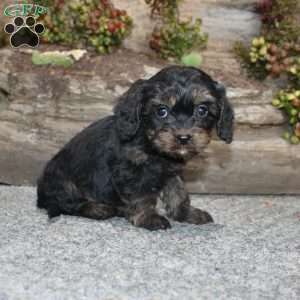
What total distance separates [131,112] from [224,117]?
90 centimetres

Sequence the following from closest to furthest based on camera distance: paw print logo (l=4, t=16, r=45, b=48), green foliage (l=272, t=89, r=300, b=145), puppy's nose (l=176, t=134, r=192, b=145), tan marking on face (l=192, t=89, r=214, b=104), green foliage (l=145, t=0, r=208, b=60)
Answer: puppy's nose (l=176, t=134, r=192, b=145) < tan marking on face (l=192, t=89, r=214, b=104) < green foliage (l=272, t=89, r=300, b=145) < green foliage (l=145, t=0, r=208, b=60) < paw print logo (l=4, t=16, r=45, b=48)

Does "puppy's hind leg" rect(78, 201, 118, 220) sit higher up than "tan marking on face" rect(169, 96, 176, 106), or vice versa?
"tan marking on face" rect(169, 96, 176, 106)

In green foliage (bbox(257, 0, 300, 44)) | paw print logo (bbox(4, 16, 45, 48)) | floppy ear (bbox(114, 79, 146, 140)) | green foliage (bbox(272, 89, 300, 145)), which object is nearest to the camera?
floppy ear (bbox(114, 79, 146, 140))

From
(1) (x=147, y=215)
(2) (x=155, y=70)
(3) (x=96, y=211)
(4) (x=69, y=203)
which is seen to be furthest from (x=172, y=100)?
(2) (x=155, y=70)

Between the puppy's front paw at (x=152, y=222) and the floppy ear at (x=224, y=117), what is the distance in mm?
975

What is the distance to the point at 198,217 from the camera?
6.42 metres

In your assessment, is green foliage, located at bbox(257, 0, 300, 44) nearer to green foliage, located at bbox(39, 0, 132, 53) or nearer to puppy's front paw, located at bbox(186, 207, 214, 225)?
green foliage, located at bbox(39, 0, 132, 53)

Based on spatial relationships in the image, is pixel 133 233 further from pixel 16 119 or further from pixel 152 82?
pixel 16 119

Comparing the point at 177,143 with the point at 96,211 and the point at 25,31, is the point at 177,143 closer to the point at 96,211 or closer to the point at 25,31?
the point at 96,211

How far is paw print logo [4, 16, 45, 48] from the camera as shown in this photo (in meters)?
8.38

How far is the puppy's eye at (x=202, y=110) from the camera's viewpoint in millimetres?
5711

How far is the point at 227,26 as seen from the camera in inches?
325

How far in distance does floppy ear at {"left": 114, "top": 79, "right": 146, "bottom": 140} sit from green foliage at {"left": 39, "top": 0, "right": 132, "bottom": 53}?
2230 mm

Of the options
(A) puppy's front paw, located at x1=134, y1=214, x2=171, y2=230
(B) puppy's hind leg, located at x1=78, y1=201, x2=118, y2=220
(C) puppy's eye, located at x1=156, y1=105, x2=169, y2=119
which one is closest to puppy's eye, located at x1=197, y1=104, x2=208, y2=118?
(C) puppy's eye, located at x1=156, y1=105, x2=169, y2=119
